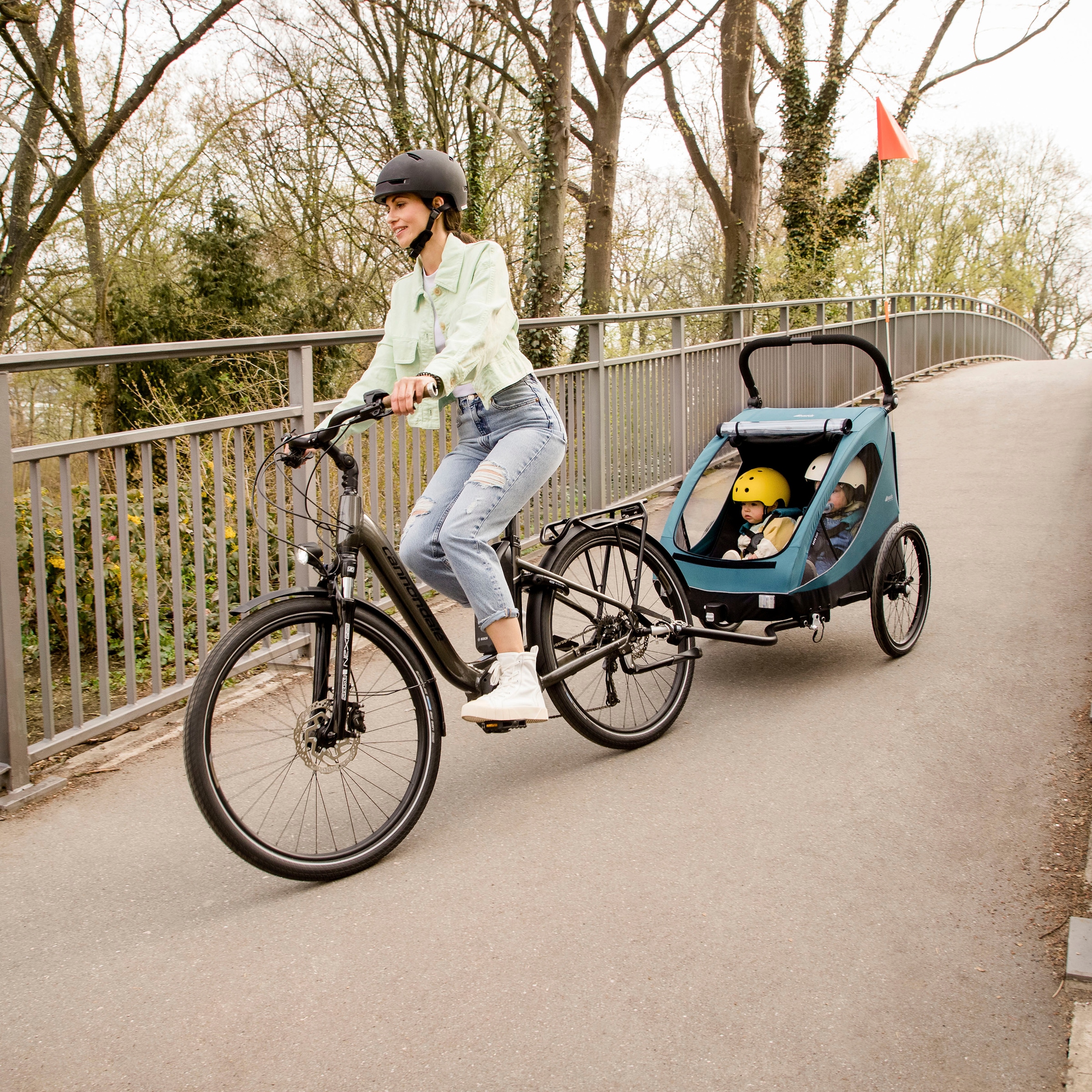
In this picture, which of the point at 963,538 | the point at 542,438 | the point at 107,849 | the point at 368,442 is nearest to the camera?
the point at 107,849

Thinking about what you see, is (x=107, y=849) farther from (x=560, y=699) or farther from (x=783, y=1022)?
(x=783, y=1022)

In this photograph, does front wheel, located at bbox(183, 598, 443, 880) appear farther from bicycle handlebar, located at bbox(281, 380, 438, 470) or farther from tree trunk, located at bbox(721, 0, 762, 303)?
tree trunk, located at bbox(721, 0, 762, 303)

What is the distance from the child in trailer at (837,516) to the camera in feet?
16.8

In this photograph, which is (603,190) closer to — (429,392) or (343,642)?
(429,392)

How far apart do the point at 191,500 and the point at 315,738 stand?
1760mm

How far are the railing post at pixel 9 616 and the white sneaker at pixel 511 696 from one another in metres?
1.44

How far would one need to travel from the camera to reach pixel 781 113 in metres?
24.7

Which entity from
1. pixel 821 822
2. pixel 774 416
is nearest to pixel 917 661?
pixel 774 416

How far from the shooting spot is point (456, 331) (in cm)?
377

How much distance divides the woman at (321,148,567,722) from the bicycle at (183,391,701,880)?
139mm

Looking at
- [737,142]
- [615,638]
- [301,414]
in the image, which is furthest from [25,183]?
[615,638]

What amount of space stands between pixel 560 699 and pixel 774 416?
190 cm

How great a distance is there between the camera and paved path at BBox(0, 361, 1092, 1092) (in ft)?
8.76

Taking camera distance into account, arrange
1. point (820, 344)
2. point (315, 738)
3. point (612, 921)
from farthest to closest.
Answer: point (820, 344), point (315, 738), point (612, 921)
